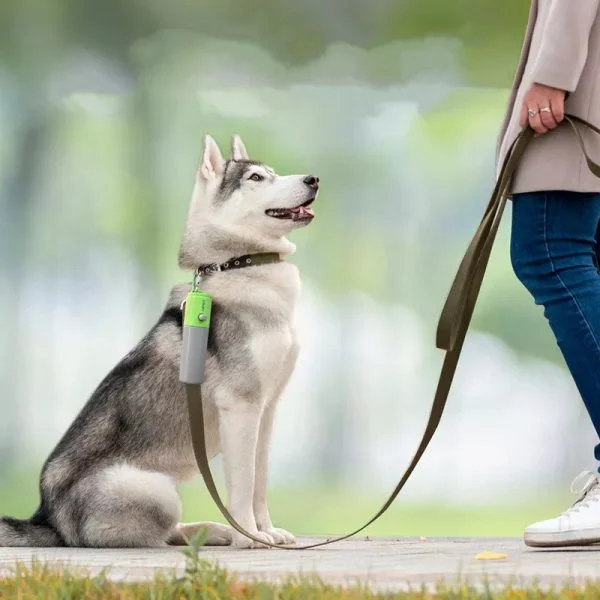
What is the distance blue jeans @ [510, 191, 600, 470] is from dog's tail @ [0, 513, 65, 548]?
1.60m

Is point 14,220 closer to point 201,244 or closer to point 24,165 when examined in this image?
point 24,165

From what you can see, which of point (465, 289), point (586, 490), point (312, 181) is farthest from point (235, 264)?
point (586, 490)

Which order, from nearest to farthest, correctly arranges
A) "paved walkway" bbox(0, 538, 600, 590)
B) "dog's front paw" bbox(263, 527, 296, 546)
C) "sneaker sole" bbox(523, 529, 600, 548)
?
"paved walkway" bbox(0, 538, 600, 590)
"sneaker sole" bbox(523, 529, 600, 548)
"dog's front paw" bbox(263, 527, 296, 546)

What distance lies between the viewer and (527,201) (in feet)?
8.28

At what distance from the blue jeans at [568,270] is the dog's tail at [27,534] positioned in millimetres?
1603

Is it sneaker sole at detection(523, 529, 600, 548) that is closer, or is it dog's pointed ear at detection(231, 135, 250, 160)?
sneaker sole at detection(523, 529, 600, 548)

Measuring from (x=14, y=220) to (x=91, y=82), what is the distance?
769mm

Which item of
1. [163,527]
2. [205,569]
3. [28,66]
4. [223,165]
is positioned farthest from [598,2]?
[28,66]

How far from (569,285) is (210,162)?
4.54 feet

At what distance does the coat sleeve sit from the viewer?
2.45 meters

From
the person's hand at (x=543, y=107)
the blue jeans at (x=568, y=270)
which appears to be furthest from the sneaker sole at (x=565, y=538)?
the person's hand at (x=543, y=107)

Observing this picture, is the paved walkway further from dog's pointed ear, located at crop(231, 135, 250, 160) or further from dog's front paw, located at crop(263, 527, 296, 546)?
dog's pointed ear, located at crop(231, 135, 250, 160)

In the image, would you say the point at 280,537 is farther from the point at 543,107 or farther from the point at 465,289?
the point at 543,107

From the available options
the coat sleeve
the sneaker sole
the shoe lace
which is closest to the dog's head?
the coat sleeve
